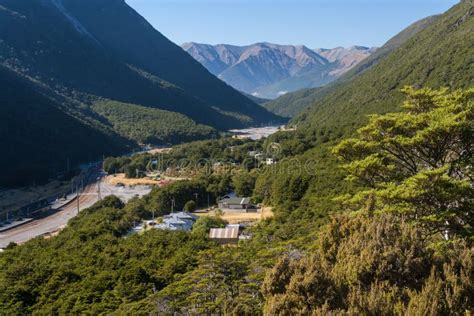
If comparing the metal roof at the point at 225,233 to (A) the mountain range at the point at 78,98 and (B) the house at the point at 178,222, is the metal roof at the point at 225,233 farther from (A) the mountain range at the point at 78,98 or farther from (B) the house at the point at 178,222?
(A) the mountain range at the point at 78,98

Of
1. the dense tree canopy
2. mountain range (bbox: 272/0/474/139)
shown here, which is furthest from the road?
the dense tree canopy

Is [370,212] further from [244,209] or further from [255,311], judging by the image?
[244,209]

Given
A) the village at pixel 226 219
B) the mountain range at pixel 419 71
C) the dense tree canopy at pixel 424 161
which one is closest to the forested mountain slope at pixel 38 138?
the village at pixel 226 219

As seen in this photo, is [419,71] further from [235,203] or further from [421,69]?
[235,203]

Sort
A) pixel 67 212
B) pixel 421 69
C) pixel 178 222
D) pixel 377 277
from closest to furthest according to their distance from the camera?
pixel 377 277 < pixel 178 222 < pixel 67 212 < pixel 421 69

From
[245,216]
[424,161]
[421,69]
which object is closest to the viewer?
[424,161]

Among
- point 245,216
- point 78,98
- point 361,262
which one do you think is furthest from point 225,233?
point 78,98

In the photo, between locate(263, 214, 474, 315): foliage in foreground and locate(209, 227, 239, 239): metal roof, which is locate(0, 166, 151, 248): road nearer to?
locate(209, 227, 239, 239): metal roof
